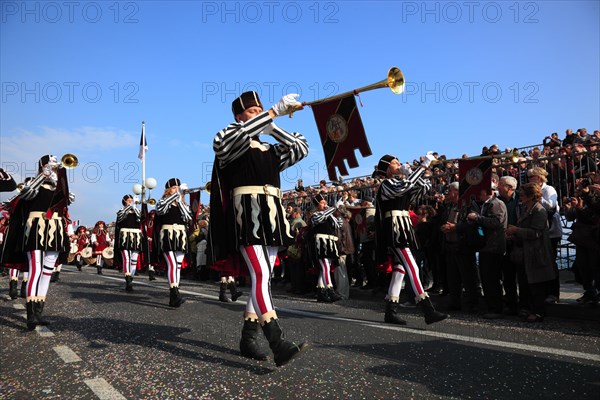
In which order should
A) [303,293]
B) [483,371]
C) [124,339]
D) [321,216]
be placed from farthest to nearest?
[303,293], [321,216], [124,339], [483,371]

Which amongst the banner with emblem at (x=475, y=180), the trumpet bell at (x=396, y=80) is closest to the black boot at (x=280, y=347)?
the trumpet bell at (x=396, y=80)

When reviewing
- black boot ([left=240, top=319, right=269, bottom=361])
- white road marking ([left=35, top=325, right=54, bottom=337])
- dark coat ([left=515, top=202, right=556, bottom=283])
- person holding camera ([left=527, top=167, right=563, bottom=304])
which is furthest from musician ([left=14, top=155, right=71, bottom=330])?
person holding camera ([left=527, top=167, right=563, bottom=304])

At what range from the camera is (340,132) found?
17.7 feet

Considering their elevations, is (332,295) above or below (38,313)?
below

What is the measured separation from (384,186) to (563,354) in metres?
3.04

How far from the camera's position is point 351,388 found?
3521mm

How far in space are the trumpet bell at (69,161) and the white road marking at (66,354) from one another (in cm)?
319

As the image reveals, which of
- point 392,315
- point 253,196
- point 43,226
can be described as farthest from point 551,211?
point 43,226

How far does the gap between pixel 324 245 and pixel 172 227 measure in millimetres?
3066

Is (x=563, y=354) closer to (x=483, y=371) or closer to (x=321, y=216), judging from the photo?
(x=483, y=371)

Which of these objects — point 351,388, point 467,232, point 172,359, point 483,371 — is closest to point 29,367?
point 172,359

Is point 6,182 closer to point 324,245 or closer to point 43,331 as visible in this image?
point 43,331

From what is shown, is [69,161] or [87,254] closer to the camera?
[69,161]

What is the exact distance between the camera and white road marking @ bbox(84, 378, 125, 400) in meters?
3.44
